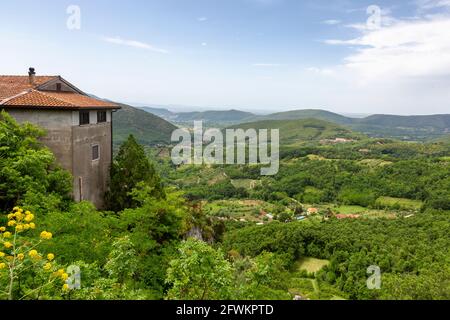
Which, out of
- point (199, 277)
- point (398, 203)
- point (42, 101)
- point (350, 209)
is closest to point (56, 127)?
point (42, 101)

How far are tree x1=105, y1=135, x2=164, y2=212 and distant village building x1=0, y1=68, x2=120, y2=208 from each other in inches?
32.5

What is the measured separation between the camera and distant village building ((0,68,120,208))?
688 inches

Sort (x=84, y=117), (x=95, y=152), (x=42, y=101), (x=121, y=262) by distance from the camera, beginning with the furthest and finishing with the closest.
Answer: (x=95, y=152), (x=84, y=117), (x=42, y=101), (x=121, y=262)

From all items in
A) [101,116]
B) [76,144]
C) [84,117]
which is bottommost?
[76,144]

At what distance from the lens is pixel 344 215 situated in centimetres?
9562

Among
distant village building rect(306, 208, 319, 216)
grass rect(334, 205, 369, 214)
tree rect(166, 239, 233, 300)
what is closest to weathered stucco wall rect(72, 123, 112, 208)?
tree rect(166, 239, 233, 300)

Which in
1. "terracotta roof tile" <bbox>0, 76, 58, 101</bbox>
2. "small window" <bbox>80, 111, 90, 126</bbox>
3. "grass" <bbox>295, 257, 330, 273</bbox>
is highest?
"terracotta roof tile" <bbox>0, 76, 58, 101</bbox>

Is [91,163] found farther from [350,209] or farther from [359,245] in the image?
[350,209]

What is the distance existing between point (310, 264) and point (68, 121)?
56888mm

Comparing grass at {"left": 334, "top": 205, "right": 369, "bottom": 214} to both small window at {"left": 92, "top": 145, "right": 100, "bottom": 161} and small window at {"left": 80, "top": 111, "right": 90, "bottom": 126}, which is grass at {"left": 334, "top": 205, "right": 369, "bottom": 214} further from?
small window at {"left": 80, "top": 111, "right": 90, "bottom": 126}

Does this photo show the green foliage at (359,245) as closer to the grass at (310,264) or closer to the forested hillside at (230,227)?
the forested hillside at (230,227)

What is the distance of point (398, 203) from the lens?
100 metres
